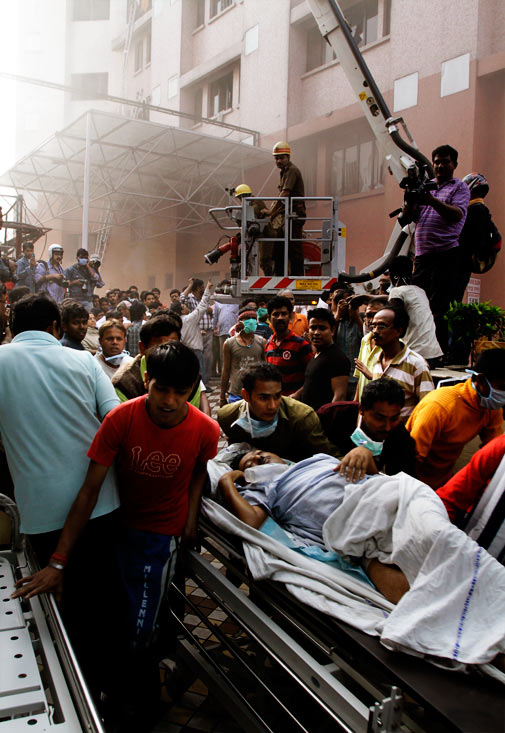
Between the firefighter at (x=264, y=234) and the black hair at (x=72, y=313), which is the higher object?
the firefighter at (x=264, y=234)

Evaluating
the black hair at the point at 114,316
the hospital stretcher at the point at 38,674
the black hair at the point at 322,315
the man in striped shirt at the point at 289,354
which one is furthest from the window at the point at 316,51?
the hospital stretcher at the point at 38,674

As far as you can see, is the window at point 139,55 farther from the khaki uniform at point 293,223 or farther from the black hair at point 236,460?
the black hair at point 236,460

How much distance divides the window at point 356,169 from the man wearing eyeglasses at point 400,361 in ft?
33.9

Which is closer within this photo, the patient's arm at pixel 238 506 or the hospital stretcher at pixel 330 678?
the hospital stretcher at pixel 330 678

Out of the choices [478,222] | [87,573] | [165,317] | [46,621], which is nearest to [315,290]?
[478,222]

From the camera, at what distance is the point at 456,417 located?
109 inches

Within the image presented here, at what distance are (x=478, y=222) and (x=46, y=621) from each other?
4.65m

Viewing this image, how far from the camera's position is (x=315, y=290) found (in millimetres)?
7395

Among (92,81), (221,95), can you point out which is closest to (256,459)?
(221,95)

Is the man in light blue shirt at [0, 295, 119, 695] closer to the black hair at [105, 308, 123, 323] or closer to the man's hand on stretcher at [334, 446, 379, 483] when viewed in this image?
the man's hand on stretcher at [334, 446, 379, 483]

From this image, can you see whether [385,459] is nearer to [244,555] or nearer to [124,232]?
[244,555]

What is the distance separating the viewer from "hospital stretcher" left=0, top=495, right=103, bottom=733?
4.40ft

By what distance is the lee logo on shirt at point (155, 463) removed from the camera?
2289mm

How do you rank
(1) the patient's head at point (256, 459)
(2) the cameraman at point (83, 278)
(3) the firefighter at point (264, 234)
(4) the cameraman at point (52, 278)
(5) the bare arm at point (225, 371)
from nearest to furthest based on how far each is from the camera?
(1) the patient's head at point (256, 459), (5) the bare arm at point (225, 371), (3) the firefighter at point (264, 234), (4) the cameraman at point (52, 278), (2) the cameraman at point (83, 278)
